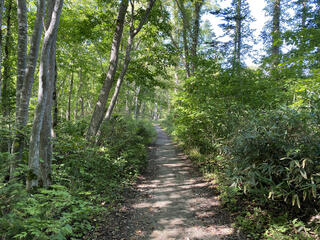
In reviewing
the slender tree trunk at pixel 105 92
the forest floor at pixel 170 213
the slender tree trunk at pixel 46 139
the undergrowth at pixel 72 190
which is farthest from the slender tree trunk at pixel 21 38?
the forest floor at pixel 170 213

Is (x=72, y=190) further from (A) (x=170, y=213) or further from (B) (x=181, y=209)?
(B) (x=181, y=209)

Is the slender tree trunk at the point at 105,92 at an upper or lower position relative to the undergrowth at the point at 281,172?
upper

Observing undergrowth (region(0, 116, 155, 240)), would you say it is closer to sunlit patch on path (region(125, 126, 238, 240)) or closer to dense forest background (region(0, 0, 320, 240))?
dense forest background (region(0, 0, 320, 240))

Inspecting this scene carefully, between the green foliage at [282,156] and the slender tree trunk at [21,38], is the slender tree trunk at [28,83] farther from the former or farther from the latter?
the green foliage at [282,156]

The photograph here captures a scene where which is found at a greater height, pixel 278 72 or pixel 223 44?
pixel 223 44

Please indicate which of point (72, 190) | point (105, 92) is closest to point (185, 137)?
point (105, 92)

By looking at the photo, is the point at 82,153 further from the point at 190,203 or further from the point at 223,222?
the point at 223,222

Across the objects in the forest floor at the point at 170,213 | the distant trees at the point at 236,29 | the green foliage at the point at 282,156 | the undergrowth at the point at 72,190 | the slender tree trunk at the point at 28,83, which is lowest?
the forest floor at the point at 170,213

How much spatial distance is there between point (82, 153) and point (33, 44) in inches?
125

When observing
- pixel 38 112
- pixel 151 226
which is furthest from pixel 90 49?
pixel 151 226

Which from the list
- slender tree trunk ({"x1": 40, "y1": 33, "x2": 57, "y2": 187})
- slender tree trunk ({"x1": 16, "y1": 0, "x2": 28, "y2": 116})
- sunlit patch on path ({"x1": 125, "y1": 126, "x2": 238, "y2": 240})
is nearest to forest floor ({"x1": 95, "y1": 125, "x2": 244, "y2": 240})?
sunlit patch on path ({"x1": 125, "y1": 126, "x2": 238, "y2": 240})

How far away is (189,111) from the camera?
755cm

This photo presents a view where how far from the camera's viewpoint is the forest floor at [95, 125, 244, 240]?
375cm

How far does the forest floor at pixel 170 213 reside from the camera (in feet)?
12.3
